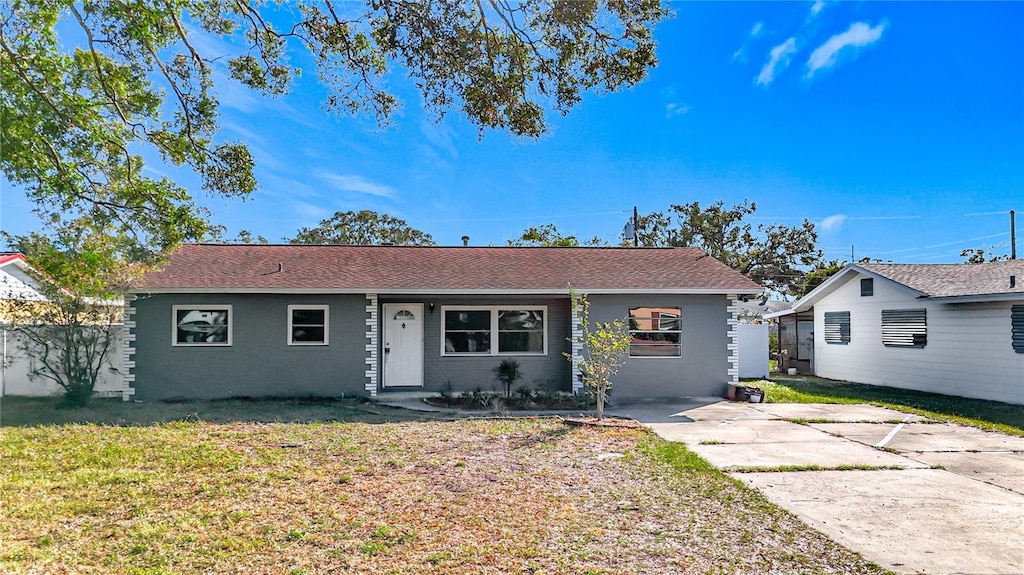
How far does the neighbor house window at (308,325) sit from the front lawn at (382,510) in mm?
4451

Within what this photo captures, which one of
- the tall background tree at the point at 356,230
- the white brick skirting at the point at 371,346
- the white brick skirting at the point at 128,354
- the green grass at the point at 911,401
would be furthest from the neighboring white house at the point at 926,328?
the tall background tree at the point at 356,230

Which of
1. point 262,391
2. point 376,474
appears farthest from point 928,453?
point 262,391

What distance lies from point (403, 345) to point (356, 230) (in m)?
27.4

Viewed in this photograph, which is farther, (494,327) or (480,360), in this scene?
(494,327)

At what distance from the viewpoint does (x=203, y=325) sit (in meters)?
12.3

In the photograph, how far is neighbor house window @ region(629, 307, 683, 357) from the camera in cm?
1285

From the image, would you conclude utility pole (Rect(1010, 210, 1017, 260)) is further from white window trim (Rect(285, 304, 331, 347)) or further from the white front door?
white window trim (Rect(285, 304, 331, 347))

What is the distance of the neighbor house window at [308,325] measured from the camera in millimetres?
12375

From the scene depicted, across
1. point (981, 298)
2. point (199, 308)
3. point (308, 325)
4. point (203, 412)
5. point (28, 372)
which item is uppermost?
point (981, 298)

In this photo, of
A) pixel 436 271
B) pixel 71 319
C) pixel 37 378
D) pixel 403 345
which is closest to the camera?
pixel 71 319

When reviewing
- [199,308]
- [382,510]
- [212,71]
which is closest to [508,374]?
[199,308]

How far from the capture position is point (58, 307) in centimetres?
1049

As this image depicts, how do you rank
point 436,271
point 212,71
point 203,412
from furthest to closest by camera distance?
point 436,271 < point 203,412 < point 212,71

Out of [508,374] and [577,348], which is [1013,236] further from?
[508,374]
